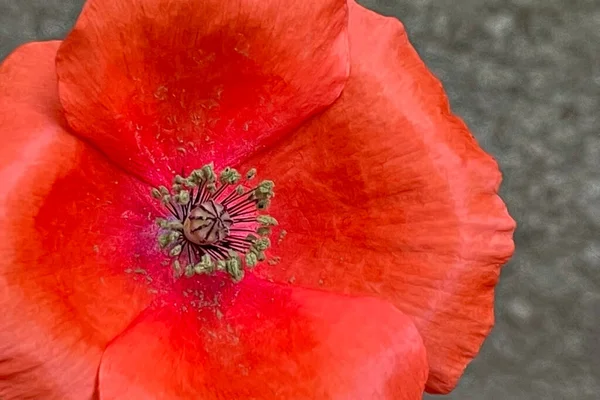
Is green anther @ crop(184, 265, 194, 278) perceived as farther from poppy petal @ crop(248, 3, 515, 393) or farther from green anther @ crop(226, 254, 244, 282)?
poppy petal @ crop(248, 3, 515, 393)

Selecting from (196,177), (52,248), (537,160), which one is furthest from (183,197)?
(537,160)

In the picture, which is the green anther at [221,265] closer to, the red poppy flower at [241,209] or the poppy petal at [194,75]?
the red poppy flower at [241,209]

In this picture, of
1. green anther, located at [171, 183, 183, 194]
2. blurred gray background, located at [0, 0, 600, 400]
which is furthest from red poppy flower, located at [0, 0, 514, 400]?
blurred gray background, located at [0, 0, 600, 400]

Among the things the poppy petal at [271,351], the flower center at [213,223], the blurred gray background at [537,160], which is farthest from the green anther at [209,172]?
the blurred gray background at [537,160]

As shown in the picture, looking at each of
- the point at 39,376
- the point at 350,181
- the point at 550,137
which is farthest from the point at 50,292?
the point at 550,137

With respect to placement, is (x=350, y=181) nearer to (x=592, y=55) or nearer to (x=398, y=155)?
(x=398, y=155)

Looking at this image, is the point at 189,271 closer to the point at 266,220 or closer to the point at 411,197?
the point at 266,220
